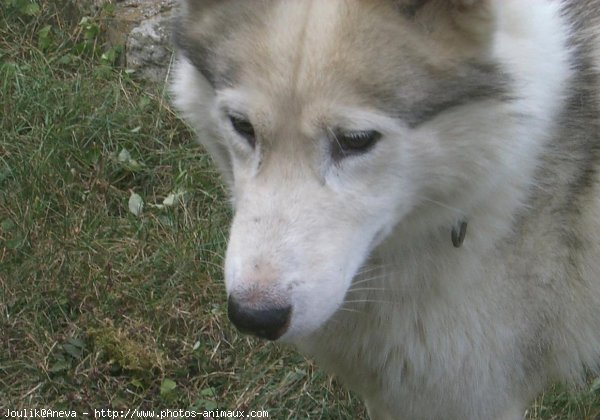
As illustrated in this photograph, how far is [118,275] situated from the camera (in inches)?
145

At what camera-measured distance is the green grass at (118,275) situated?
11.1 feet

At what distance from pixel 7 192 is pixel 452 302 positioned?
229 cm

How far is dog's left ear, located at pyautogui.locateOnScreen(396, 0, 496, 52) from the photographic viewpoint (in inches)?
79.7

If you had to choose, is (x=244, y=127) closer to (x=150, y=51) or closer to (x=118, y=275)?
(x=118, y=275)

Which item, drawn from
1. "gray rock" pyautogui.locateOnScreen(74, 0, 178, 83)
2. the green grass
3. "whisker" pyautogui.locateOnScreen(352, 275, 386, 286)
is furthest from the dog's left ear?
"gray rock" pyautogui.locateOnScreen(74, 0, 178, 83)

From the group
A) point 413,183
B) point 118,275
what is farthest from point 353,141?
point 118,275

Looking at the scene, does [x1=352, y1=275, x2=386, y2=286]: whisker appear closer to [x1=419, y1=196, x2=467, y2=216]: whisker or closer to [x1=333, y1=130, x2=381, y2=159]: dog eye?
[x1=419, y1=196, x2=467, y2=216]: whisker

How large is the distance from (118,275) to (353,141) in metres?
1.96

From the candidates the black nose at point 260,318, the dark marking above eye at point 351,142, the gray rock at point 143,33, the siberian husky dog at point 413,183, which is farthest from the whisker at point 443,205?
the gray rock at point 143,33

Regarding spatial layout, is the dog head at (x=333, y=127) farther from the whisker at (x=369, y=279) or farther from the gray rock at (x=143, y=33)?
the gray rock at (x=143, y=33)

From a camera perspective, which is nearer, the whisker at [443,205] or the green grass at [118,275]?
the whisker at [443,205]

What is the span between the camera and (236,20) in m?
2.12

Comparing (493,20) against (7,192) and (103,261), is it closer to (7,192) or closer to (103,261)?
(103,261)

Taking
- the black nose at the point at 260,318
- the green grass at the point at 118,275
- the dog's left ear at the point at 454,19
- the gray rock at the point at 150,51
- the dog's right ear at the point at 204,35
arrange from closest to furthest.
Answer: the black nose at the point at 260,318
the dog's left ear at the point at 454,19
the dog's right ear at the point at 204,35
the green grass at the point at 118,275
the gray rock at the point at 150,51
